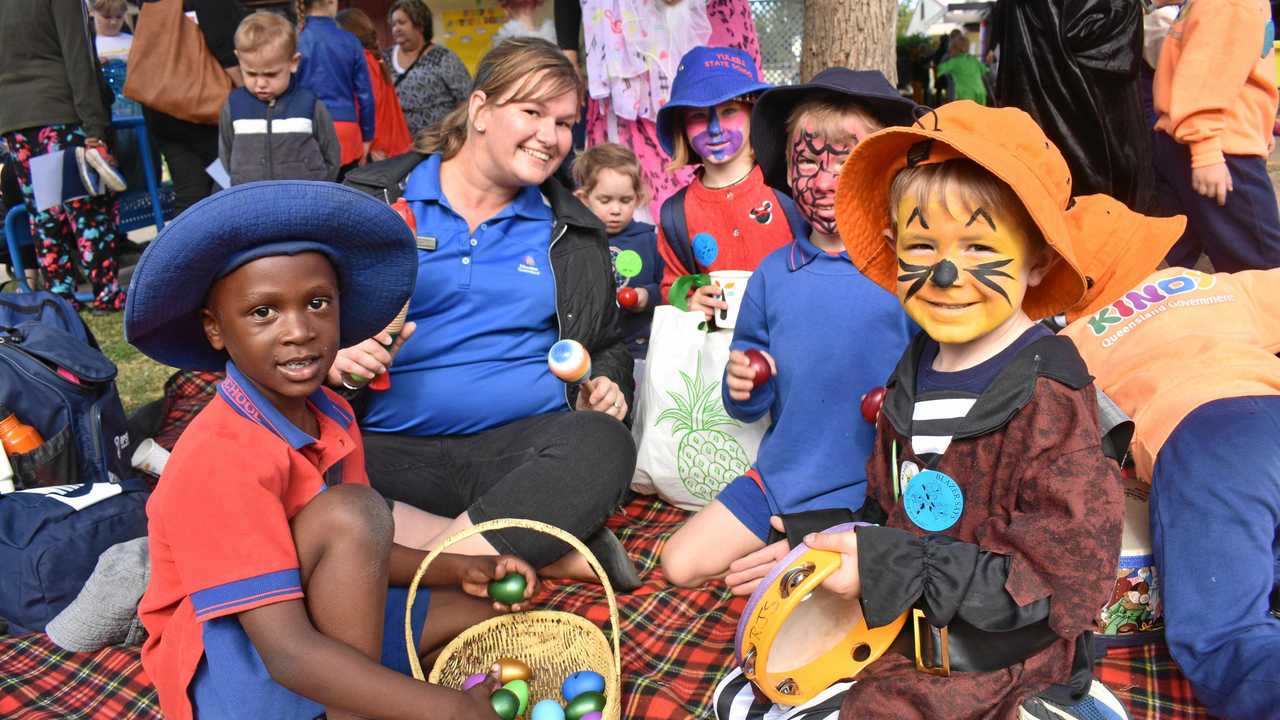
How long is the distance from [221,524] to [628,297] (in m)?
2.54

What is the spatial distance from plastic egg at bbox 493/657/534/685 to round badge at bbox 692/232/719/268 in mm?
1728

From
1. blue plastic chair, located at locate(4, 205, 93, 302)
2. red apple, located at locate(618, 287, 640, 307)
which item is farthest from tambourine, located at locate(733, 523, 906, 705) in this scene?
blue plastic chair, located at locate(4, 205, 93, 302)

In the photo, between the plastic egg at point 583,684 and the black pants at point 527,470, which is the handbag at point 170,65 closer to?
the black pants at point 527,470

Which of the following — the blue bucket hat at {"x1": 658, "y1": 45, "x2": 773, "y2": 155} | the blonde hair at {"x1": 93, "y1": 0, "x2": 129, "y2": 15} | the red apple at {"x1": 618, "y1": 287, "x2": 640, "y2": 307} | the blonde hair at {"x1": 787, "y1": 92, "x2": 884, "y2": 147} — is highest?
the blonde hair at {"x1": 93, "y1": 0, "x2": 129, "y2": 15}

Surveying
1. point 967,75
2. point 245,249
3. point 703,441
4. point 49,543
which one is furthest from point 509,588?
point 967,75

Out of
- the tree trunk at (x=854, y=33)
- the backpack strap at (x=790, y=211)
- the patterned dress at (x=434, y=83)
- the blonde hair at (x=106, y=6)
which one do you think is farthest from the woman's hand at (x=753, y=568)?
the blonde hair at (x=106, y=6)

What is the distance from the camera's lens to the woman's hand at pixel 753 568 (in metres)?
2.16

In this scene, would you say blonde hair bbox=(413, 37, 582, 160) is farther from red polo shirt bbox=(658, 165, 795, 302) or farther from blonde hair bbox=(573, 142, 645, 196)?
blonde hair bbox=(573, 142, 645, 196)

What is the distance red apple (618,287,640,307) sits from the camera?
13.2 feet

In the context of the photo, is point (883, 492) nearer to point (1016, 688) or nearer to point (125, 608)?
point (1016, 688)

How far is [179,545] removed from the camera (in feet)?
5.45

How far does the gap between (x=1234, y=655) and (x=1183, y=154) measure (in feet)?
9.12

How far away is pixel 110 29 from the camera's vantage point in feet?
23.5

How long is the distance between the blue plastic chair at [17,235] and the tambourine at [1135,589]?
20.7 ft
